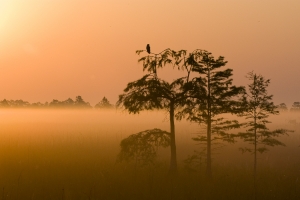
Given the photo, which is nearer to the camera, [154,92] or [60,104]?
[154,92]

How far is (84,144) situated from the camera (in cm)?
3447

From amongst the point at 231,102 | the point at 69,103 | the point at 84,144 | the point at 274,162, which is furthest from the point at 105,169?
the point at 69,103

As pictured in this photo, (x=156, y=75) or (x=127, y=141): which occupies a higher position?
(x=156, y=75)

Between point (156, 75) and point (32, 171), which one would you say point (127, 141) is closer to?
point (156, 75)

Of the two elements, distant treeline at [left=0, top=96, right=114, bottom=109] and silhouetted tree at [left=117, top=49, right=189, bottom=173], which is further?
distant treeline at [left=0, top=96, right=114, bottom=109]

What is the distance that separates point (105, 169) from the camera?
19.7 metres

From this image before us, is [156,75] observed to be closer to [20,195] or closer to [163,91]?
[163,91]

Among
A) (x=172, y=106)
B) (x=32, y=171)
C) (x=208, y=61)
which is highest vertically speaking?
(x=208, y=61)

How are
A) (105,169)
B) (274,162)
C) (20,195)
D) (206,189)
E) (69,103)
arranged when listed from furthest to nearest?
(69,103)
(274,162)
(105,169)
(206,189)
(20,195)

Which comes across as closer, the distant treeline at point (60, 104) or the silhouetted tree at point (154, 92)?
the silhouetted tree at point (154, 92)

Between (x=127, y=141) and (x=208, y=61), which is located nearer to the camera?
(x=127, y=141)

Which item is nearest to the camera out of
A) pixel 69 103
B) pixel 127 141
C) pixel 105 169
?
pixel 127 141

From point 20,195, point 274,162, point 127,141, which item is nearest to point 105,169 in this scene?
point 127,141

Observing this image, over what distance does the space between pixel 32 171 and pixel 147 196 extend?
9.05 meters
